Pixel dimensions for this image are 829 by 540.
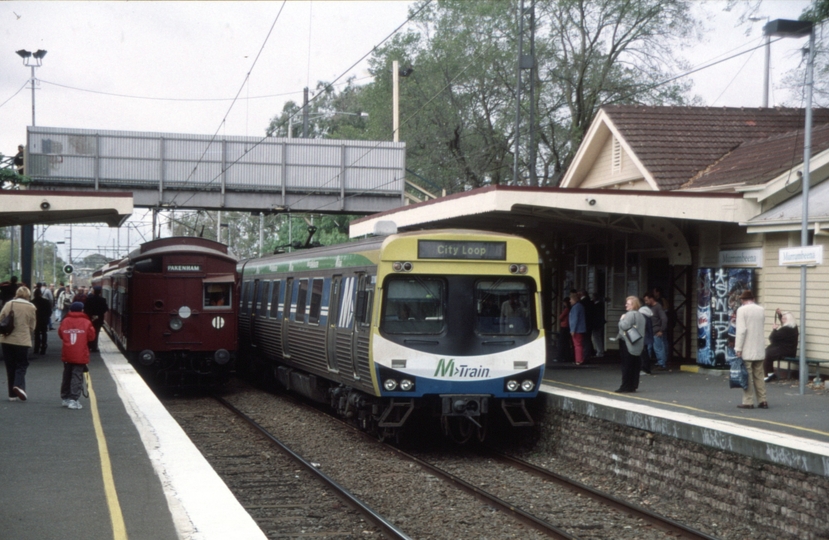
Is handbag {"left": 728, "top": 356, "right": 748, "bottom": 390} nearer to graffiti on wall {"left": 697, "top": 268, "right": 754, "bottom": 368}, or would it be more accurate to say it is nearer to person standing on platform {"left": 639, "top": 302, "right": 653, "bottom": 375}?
graffiti on wall {"left": 697, "top": 268, "right": 754, "bottom": 368}

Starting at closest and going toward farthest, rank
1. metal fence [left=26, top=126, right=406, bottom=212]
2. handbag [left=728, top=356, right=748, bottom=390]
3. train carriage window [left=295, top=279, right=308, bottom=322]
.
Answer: handbag [left=728, top=356, right=748, bottom=390] → train carriage window [left=295, top=279, right=308, bottom=322] → metal fence [left=26, top=126, right=406, bottom=212]

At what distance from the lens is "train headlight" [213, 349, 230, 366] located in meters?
19.0

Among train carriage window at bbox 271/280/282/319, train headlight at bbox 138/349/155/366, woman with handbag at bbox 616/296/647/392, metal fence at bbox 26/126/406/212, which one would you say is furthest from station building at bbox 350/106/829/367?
metal fence at bbox 26/126/406/212

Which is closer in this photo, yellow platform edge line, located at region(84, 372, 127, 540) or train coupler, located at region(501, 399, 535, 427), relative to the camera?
yellow platform edge line, located at region(84, 372, 127, 540)

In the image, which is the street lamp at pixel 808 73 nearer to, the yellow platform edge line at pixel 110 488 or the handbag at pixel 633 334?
the handbag at pixel 633 334

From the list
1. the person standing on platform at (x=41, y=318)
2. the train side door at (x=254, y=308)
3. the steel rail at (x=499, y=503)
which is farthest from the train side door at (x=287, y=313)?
the person standing on platform at (x=41, y=318)

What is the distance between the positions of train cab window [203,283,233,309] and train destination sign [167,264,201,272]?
359mm

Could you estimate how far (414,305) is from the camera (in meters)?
12.6

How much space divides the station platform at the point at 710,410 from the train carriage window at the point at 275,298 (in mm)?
5267

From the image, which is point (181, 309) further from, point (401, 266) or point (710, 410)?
point (710, 410)

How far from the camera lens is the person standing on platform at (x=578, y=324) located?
64.2 feet

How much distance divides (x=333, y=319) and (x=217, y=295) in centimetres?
529

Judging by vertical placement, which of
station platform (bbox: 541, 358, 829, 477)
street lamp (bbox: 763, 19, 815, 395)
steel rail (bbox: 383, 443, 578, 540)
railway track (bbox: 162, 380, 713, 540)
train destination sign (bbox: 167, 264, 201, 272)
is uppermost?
street lamp (bbox: 763, 19, 815, 395)

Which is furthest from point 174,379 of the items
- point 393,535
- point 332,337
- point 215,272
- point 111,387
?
point 393,535
